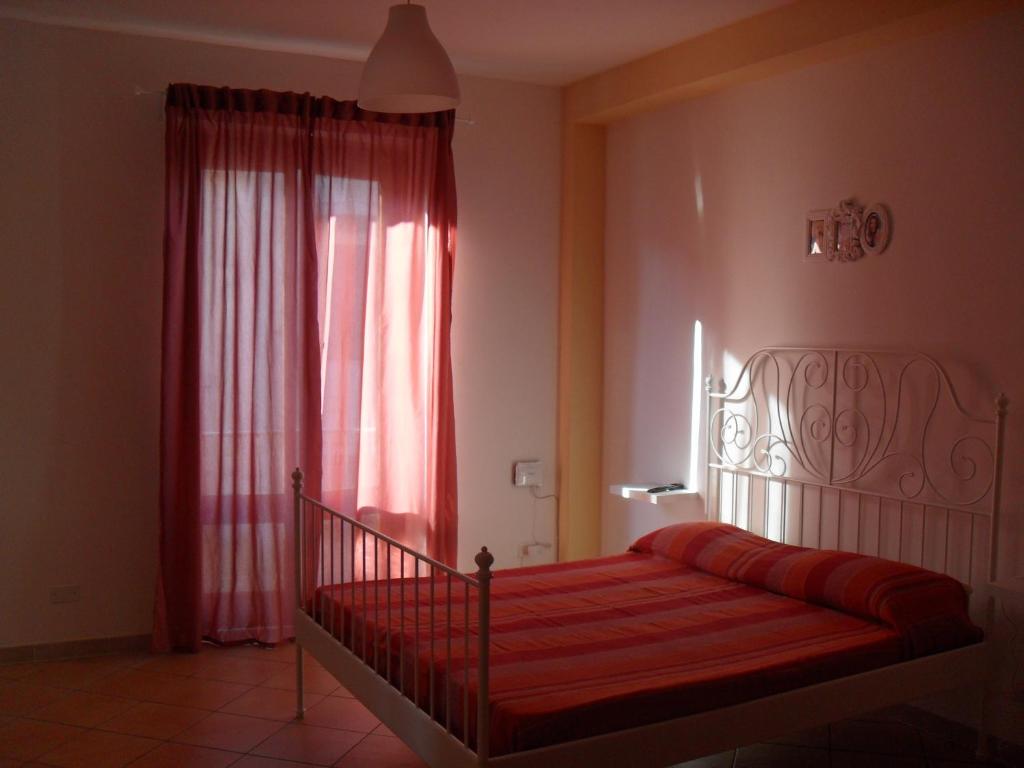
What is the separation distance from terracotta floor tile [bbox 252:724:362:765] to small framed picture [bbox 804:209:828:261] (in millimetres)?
2468

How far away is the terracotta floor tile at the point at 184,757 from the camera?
3424mm

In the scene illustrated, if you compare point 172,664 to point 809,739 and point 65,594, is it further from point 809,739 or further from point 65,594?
point 809,739

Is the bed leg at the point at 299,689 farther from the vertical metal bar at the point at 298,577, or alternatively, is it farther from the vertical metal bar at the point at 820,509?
the vertical metal bar at the point at 820,509

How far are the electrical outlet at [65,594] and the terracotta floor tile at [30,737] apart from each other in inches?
28.8

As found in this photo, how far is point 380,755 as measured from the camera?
139 inches

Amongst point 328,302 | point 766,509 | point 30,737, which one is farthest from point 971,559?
point 30,737

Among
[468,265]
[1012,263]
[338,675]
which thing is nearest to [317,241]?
[468,265]

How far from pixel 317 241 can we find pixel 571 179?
1356 mm

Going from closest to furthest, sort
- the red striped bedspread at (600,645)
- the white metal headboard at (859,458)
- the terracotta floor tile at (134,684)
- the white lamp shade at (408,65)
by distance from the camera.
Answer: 1. the red striped bedspread at (600,645)
2. the white lamp shade at (408,65)
3. the white metal headboard at (859,458)
4. the terracotta floor tile at (134,684)

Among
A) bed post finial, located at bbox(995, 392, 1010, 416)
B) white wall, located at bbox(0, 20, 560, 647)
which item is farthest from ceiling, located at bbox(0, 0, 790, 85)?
bed post finial, located at bbox(995, 392, 1010, 416)

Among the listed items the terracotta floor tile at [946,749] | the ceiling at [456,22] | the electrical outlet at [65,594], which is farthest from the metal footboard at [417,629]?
the ceiling at [456,22]

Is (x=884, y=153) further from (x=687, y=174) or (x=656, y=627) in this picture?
(x=656, y=627)

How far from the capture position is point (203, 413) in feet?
14.8

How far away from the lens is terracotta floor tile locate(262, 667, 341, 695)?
13.7ft
